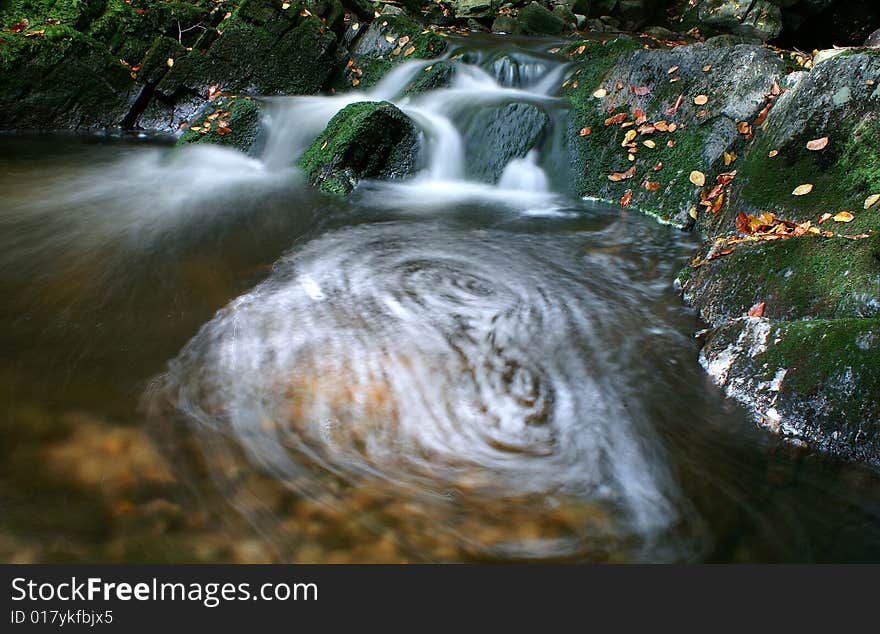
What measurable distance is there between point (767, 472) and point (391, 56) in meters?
9.54

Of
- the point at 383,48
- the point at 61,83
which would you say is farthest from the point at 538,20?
the point at 61,83

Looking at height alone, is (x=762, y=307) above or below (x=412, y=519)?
above

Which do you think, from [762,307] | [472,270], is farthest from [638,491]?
[472,270]

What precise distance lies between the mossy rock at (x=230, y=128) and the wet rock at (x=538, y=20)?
8706 millimetres

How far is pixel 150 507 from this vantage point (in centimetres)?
212

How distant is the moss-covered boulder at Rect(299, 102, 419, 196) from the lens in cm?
679

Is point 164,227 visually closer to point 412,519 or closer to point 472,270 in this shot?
point 472,270

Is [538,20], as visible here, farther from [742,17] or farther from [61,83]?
[61,83]

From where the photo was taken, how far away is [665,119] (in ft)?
20.5

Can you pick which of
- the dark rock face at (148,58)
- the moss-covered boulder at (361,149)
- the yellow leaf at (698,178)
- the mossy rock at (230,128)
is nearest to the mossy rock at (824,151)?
the yellow leaf at (698,178)

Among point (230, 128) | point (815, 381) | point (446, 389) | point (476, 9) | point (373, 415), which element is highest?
point (476, 9)

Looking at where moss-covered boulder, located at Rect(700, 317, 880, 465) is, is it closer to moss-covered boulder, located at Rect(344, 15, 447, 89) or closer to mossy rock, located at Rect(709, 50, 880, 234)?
mossy rock, located at Rect(709, 50, 880, 234)

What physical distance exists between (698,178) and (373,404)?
173 inches

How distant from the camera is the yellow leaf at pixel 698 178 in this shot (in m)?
5.65
